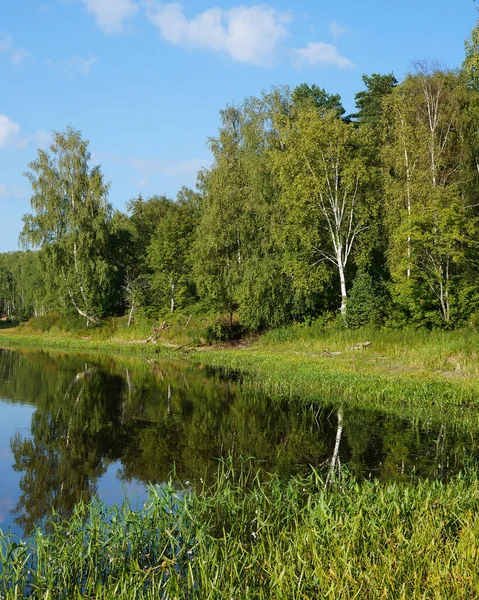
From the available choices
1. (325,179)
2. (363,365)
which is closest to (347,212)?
(325,179)

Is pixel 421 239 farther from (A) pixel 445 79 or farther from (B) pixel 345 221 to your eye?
(A) pixel 445 79

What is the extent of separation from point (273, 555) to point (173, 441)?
794 cm

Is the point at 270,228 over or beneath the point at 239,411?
→ over

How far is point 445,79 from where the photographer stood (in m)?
34.8

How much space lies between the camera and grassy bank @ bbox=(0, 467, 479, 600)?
5305 millimetres

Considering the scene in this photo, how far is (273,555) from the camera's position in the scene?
A: 621 cm

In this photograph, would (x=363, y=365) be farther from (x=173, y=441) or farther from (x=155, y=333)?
(x=155, y=333)

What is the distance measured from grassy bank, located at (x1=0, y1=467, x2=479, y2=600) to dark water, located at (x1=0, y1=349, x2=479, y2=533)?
8.14ft

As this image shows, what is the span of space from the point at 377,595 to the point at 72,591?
2.94m

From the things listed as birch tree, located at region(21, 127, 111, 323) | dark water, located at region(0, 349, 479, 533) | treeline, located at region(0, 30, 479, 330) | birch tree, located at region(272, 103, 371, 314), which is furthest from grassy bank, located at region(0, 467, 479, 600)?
birch tree, located at region(21, 127, 111, 323)

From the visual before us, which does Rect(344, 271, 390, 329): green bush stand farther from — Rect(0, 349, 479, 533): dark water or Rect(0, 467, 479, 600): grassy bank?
Rect(0, 467, 479, 600): grassy bank

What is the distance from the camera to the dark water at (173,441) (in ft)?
34.8

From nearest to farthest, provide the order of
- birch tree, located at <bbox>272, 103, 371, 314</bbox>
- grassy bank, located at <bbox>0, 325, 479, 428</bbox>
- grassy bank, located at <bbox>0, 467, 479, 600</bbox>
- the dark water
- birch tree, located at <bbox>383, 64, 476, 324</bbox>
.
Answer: grassy bank, located at <bbox>0, 467, 479, 600</bbox> → the dark water → grassy bank, located at <bbox>0, 325, 479, 428</bbox> → birch tree, located at <bbox>383, 64, 476, 324</bbox> → birch tree, located at <bbox>272, 103, 371, 314</bbox>

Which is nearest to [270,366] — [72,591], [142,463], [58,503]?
[142,463]
